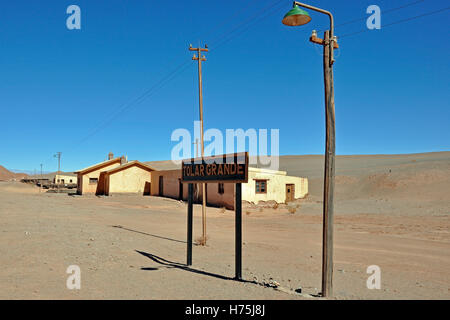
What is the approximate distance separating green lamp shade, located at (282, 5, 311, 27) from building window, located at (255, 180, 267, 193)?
953 inches

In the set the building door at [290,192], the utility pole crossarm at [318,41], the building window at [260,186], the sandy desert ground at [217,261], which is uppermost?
the utility pole crossarm at [318,41]

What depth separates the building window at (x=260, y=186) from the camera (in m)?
30.3

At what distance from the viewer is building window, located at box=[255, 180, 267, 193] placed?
30.3 metres

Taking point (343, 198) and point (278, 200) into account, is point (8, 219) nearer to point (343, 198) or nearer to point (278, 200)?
point (278, 200)

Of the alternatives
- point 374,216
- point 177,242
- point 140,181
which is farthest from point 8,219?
point 140,181

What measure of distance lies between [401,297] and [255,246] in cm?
617

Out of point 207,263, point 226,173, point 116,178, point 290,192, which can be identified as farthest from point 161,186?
point 226,173

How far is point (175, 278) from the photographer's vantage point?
773cm

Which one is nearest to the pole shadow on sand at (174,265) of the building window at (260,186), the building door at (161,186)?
the building window at (260,186)

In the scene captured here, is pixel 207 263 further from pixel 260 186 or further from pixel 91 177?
pixel 91 177

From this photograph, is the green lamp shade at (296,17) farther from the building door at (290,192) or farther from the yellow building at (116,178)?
the yellow building at (116,178)

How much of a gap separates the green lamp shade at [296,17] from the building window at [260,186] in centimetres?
2421

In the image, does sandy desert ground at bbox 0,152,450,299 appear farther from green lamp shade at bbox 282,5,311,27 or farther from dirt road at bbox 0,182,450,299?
green lamp shade at bbox 282,5,311,27

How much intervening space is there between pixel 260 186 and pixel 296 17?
24753 mm
